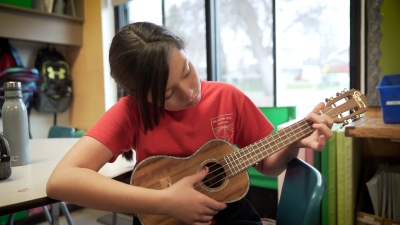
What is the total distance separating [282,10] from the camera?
222 cm

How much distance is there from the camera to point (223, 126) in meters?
1.04

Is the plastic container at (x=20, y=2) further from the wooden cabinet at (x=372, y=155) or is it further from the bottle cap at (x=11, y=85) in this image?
the wooden cabinet at (x=372, y=155)

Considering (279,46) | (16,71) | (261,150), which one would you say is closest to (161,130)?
(261,150)

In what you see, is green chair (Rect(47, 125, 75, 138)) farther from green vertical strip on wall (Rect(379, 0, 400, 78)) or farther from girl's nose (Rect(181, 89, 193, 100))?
green vertical strip on wall (Rect(379, 0, 400, 78))

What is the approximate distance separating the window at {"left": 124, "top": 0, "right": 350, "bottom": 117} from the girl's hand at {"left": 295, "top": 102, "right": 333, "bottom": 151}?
3.92ft

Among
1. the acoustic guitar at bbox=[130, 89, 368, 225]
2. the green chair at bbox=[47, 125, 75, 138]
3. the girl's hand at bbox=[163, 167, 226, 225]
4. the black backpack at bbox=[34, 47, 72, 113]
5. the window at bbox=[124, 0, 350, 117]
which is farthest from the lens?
the black backpack at bbox=[34, 47, 72, 113]

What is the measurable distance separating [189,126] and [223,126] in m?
0.12

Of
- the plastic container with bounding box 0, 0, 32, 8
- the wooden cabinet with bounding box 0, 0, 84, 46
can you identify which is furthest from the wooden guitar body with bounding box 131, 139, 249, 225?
the plastic container with bounding box 0, 0, 32, 8

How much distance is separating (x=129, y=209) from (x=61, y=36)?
8.39 ft

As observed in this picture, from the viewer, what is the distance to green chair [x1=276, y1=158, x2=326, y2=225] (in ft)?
2.39

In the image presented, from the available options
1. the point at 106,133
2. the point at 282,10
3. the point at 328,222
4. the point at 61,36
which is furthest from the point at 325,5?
the point at 61,36

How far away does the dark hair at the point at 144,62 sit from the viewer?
0.90m

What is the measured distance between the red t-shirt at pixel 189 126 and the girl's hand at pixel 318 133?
160 mm

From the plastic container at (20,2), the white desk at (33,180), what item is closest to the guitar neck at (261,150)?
the white desk at (33,180)
